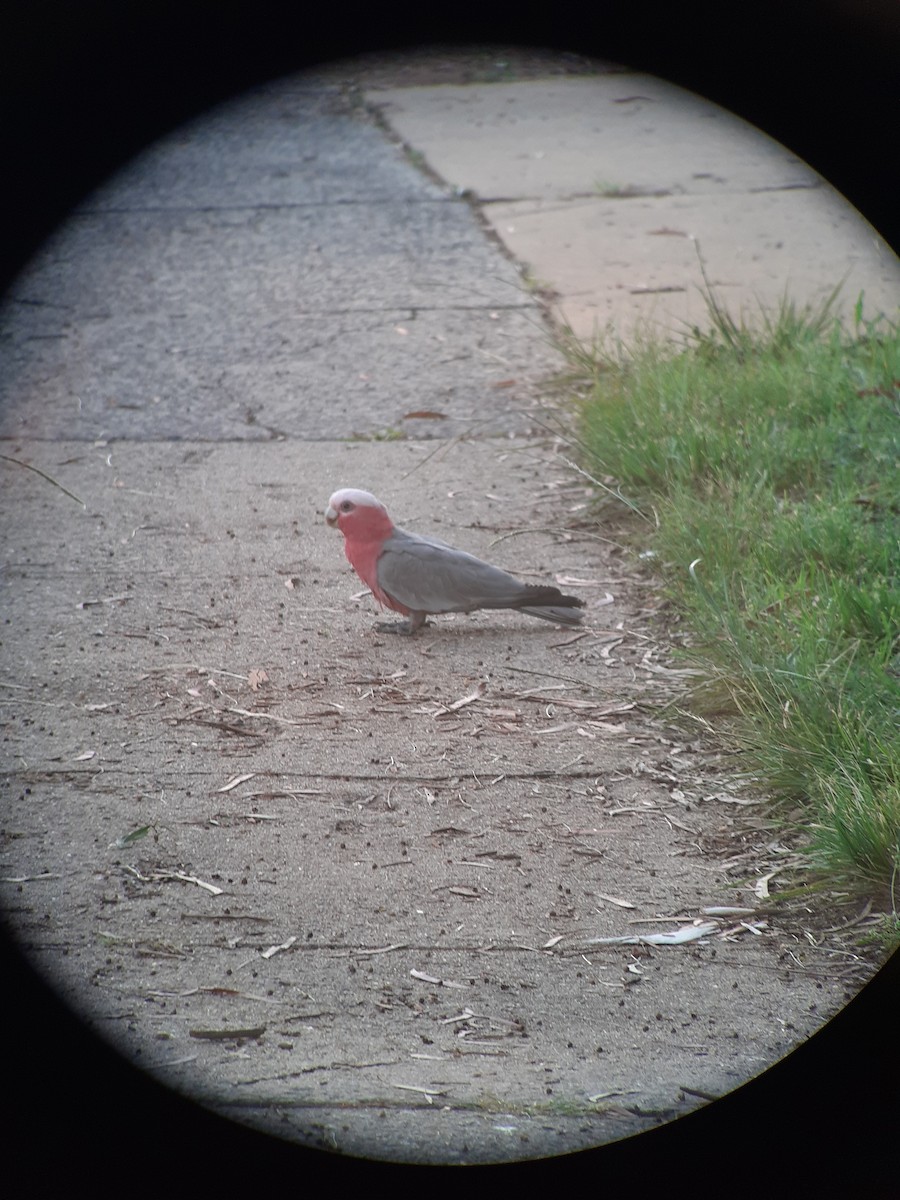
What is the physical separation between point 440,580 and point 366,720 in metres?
0.56

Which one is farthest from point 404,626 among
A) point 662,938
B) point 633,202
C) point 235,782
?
point 633,202

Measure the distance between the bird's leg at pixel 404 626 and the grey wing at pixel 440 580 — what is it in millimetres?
105

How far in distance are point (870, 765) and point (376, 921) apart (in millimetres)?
1168

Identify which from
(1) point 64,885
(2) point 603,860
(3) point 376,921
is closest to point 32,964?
(1) point 64,885

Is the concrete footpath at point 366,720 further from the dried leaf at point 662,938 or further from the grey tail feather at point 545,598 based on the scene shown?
the grey tail feather at point 545,598

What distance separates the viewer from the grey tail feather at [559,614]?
12.2 feet

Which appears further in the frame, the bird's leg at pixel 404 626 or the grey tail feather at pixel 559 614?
the bird's leg at pixel 404 626

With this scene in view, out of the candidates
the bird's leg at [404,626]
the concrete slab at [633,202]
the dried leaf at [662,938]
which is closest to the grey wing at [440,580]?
the bird's leg at [404,626]

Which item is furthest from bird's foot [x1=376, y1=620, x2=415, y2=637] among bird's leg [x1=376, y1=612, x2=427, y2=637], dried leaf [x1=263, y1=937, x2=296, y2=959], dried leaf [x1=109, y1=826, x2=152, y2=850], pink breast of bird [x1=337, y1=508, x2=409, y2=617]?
dried leaf [x1=263, y1=937, x2=296, y2=959]

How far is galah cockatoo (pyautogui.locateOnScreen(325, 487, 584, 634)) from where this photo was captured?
146 inches

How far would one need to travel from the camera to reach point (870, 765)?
109 inches

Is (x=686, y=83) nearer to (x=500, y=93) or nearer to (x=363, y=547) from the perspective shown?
(x=363, y=547)

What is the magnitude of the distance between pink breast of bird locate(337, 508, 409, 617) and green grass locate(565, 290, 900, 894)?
3.12ft

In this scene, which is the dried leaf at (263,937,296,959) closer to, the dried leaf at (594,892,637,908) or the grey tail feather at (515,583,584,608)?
the dried leaf at (594,892,637,908)
